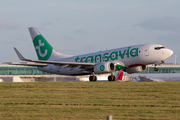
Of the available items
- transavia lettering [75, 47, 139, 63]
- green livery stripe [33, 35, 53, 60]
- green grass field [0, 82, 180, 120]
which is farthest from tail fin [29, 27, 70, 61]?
green grass field [0, 82, 180, 120]

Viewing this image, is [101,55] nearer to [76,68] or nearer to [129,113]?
[76,68]

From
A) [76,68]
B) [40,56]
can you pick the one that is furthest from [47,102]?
[40,56]

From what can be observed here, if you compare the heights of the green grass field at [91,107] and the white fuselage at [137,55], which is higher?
the white fuselage at [137,55]

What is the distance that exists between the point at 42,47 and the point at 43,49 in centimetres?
32

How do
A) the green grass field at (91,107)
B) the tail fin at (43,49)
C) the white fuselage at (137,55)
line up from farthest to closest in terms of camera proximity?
1. the tail fin at (43,49)
2. the white fuselage at (137,55)
3. the green grass field at (91,107)

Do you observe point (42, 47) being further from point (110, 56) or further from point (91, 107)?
point (91, 107)

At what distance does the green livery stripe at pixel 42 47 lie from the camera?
43406mm

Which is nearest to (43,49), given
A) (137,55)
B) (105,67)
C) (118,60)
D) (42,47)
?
(42,47)

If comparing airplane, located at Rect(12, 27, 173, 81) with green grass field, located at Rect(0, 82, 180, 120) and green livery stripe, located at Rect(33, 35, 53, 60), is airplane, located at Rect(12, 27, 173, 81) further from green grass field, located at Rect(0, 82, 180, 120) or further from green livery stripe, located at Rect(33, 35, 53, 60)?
green grass field, located at Rect(0, 82, 180, 120)

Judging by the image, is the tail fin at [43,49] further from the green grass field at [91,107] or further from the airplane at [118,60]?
the green grass field at [91,107]

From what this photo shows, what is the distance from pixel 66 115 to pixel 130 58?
22.6 meters

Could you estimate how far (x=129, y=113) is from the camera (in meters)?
12.4

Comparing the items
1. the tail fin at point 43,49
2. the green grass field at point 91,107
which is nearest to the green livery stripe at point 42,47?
the tail fin at point 43,49

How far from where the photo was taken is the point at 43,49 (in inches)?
1710
